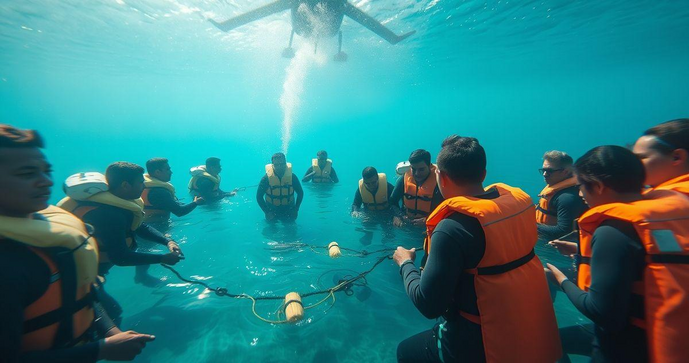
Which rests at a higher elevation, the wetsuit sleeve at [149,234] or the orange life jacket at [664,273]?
the orange life jacket at [664,273]

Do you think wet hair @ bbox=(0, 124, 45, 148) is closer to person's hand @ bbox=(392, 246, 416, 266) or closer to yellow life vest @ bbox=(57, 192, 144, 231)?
yellow life vest @ bbox=(57, 192, 144, 231)

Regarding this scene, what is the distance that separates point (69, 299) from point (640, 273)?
3924 mm

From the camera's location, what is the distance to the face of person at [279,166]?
25.5ft

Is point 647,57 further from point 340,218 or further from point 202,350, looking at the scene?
point 202,350

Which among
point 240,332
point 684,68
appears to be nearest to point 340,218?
point 240,332

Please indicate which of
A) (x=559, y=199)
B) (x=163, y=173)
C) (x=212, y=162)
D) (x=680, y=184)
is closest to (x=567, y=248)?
(x=680, y=184)

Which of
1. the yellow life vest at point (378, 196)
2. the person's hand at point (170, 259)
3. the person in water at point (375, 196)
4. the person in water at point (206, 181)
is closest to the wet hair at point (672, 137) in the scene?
the person in water at point (375, 196)

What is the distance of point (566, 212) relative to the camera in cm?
428

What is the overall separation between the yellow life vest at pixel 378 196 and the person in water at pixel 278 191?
2106 millimetres

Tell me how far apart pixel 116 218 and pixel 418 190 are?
218 inches

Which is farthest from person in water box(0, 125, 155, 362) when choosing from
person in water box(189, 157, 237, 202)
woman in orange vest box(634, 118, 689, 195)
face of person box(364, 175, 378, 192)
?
person in water box(189, 157, 237, 202)

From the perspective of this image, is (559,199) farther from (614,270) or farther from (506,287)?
(506,287)

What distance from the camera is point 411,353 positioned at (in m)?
2.41

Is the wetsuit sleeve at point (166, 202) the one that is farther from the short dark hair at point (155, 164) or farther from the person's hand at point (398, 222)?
the person's hand at point (398, 222)
